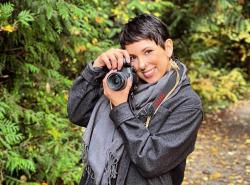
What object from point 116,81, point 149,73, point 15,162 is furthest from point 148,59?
point 15,162

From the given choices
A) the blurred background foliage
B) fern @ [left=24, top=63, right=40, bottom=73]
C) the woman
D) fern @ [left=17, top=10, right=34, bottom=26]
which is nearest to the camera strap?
the woman

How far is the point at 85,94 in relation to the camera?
237cm

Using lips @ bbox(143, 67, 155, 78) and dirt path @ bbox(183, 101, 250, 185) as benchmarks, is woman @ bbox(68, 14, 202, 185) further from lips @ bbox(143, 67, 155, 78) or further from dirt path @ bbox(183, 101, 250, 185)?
dirt path @ bbox(183, 101, 250, 185)

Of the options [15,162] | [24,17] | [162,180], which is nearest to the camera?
[162,180]

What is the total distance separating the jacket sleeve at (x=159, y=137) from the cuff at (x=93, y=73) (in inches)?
10.7

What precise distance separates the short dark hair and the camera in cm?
13

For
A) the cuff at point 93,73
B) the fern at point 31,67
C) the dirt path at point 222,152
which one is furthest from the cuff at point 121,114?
the dirt path at point 222,152

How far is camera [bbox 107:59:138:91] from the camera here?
84.5 inches

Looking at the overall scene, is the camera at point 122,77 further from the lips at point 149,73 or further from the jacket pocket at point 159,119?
the jacket pocket at point 159,119

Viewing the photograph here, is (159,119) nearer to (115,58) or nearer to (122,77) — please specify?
(122,77)

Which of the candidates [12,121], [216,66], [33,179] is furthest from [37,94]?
[216,66]

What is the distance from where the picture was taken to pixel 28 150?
414cm

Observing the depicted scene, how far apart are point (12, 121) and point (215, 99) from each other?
799 centimetres

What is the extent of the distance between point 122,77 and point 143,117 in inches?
8.3
